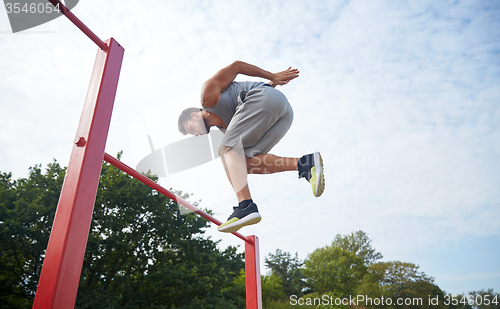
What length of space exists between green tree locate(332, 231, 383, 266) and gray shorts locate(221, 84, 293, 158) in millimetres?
27426

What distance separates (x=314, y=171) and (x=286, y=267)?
91.8 feet

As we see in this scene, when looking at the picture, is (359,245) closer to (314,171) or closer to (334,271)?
(334,271)

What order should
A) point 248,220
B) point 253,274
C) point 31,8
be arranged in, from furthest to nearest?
point 253,274 → point 248,220 → point 31,8

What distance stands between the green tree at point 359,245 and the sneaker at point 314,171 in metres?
27.2

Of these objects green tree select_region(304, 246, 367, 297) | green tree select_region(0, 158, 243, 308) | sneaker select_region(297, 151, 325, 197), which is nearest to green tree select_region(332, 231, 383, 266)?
green tree select_region(304, 246, 367, 297)

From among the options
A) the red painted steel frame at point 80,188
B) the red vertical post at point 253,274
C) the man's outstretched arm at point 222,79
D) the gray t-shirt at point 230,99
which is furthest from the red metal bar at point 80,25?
the red vertical post at point 253,274

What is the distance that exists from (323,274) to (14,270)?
64.1ft

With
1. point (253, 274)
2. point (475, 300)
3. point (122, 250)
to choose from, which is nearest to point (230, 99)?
point (253, 274)

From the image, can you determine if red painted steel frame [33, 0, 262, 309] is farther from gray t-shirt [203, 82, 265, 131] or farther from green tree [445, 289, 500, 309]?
green tree [445, 289, 500, 309]

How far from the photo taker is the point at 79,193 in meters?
0.96

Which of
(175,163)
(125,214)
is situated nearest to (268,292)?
(125,214)

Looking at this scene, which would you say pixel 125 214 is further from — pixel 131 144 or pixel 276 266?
pixel 276 266

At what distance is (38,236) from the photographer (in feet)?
33.9

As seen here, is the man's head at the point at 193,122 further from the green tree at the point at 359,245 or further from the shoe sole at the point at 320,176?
the green tree at the point at 359,245
